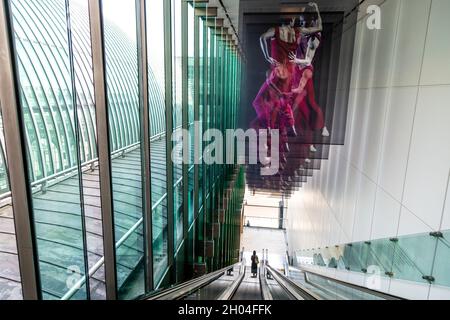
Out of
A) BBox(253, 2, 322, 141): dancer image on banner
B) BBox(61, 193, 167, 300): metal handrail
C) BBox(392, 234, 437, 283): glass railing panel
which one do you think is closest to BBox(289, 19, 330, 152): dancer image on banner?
BBox(253, 2, 322, 141): dancer image on banner

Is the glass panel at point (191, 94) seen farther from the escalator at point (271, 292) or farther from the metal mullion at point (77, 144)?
the metal mullion at point (77, 144)

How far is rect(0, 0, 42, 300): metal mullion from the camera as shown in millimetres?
1880

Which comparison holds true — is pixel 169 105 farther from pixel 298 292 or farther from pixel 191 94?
pixel 298 292

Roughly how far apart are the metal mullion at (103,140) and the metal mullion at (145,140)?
100 centimetres

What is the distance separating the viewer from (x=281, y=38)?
478 centimetres

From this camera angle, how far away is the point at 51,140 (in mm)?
2562

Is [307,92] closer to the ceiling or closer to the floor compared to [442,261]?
closer to the ceiling

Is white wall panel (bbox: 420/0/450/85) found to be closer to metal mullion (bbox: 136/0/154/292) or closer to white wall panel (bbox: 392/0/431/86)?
white wall panel (bbox: 392/0/431/86)

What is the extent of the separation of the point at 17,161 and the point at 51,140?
0.53 m

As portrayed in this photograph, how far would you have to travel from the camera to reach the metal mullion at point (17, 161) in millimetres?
1880

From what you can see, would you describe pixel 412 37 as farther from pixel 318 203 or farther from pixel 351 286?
pixel 318 203

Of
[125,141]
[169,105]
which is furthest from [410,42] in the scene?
[125,141]

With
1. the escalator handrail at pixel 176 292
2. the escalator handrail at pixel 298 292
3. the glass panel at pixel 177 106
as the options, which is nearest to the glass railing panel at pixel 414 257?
the escalator handrail at pixel 298 292

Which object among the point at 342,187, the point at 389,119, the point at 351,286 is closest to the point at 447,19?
the point at 389,119
